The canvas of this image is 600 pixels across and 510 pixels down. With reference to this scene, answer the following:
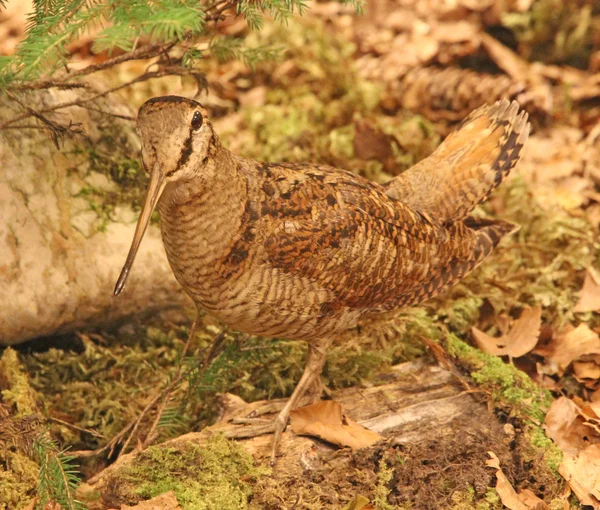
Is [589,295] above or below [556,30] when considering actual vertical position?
below

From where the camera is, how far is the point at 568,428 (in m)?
3.55

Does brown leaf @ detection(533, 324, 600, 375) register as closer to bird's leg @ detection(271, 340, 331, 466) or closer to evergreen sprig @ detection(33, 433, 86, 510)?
bird's leg @ detection(271, 340, 331, 466)

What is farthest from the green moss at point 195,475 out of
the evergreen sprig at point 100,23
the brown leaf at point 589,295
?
the brown leaf at point 589,295

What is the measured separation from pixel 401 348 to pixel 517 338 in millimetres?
675

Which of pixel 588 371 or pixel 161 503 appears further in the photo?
pixel 588 371

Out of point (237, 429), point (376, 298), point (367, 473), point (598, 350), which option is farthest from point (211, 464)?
point (598, 350)

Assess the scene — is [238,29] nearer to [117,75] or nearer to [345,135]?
[117,75]

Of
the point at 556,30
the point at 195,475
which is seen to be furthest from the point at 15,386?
the point at 556,30

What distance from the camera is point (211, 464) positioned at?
3.15 meters

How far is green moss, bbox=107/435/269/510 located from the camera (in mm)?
2982

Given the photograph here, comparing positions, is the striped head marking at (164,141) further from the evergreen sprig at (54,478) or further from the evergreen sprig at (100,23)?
the evergreen sprig at (54,478)

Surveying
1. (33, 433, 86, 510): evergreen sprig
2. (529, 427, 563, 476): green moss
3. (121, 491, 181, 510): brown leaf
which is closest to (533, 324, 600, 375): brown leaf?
(529, 427, 563, 476): green moss

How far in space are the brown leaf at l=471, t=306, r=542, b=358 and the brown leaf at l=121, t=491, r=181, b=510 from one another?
6.37 ft

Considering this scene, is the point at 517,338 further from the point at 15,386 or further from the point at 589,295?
the point at 15,386
